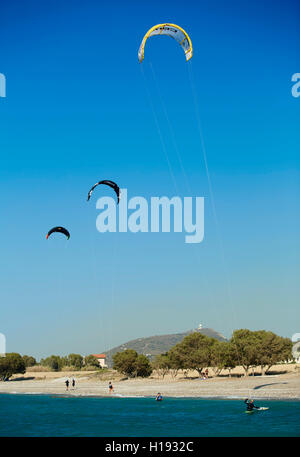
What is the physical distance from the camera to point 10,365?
86.1 meters

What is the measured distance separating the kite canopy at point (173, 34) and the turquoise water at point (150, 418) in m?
22.0

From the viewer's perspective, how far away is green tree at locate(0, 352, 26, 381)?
85.8 metres

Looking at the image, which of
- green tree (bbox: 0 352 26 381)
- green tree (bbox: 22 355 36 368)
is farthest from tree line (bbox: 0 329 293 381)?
green tree (bbox: 22 355 36 368)

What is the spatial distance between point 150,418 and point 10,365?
59024mm

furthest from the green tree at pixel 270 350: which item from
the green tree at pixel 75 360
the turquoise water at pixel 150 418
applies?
the green tree at pixel 75 360

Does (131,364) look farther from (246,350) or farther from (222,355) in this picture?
(246,350)

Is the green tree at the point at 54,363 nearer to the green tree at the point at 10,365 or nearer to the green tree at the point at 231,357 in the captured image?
the green tree at the point at 10,365

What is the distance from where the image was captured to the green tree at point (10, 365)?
3378 inches

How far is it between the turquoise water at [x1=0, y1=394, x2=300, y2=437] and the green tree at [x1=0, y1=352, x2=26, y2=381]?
41.3 metres

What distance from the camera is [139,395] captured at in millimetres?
50312
